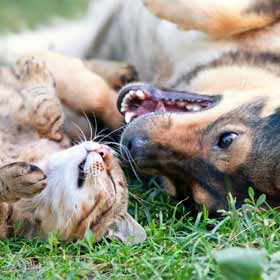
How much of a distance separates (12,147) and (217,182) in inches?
45.2

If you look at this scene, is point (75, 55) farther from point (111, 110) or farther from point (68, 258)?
point (68, 258)

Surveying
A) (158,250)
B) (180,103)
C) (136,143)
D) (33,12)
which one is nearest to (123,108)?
(180,103)

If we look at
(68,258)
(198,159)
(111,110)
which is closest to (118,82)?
(111,110)

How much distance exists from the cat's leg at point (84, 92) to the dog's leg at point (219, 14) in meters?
0.59

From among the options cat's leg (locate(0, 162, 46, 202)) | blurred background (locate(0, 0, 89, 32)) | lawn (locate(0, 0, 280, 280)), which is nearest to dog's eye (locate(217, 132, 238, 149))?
lawn (locate(0, 0, 280, 280))

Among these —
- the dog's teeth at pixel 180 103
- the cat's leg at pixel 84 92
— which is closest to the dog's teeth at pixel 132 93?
the dog's teeth at pixel 180 103

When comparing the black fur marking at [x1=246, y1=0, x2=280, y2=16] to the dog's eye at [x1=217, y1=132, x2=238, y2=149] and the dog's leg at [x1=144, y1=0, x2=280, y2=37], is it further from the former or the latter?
the dog's eye at [x1=217, y1=132, x2=238, y2=149]

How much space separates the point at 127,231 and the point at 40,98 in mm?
1124

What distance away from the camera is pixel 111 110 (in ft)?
18.3

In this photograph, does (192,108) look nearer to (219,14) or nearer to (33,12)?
(219,14)

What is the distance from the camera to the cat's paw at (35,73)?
5273 millimetres

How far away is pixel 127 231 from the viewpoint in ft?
14.5

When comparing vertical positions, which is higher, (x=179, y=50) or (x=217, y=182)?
(x=179, y=50)

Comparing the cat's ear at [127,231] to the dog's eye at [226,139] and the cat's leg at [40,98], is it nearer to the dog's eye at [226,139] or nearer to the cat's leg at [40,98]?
the dog's eye at [226,139]
